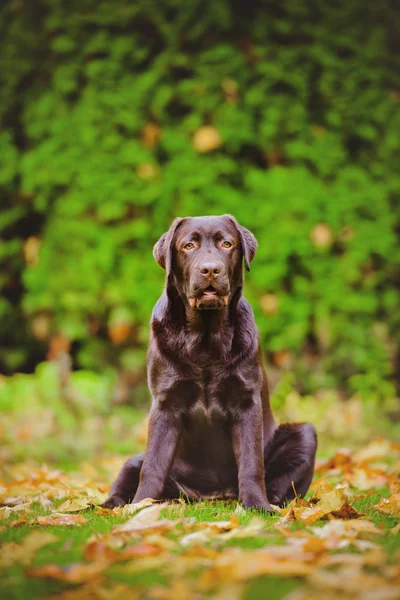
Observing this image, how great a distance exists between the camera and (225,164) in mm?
6797

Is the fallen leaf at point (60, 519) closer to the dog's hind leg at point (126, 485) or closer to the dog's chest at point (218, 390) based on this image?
the dog's hind leg at point (126, 485)

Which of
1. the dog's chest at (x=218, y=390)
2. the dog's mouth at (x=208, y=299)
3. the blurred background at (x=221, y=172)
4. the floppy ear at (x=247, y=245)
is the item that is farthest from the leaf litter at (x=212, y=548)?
the blurred background at (x=221, y=172)

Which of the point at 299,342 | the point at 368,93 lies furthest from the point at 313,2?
the point at 299,342

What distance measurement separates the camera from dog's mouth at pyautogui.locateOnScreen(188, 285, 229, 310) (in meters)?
3.30

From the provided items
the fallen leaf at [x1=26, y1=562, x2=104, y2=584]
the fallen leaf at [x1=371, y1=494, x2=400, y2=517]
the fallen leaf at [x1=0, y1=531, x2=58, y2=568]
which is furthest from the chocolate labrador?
the fallen leaf at [x1=26, y1=562, x2=104, y2=584]

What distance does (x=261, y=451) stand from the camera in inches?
135

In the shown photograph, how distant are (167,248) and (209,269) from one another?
1.24 ft

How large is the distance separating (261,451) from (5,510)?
3.97ft

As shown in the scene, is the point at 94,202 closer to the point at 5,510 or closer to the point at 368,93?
the point at 368,93

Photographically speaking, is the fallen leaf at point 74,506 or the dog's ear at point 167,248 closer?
the fallen leaf at point 74,506

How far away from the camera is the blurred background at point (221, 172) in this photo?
6.77m

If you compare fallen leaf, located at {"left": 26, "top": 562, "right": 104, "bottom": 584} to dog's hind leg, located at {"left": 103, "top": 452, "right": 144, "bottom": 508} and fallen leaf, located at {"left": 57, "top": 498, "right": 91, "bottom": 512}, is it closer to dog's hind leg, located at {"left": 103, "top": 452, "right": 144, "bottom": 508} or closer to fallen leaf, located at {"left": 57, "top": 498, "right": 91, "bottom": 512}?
fallen leaf, located at {"left": 57, "top": 498, "right": 91, "bottom": 512}

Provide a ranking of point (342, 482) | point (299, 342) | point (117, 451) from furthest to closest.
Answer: point (299, 342), point (117, 451), point (342, 482)

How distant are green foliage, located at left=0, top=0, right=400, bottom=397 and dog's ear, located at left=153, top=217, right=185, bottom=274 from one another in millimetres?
3045
